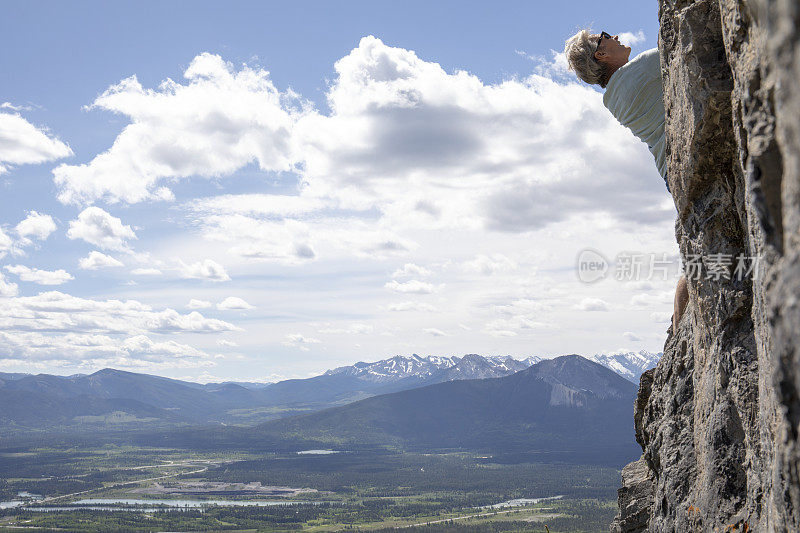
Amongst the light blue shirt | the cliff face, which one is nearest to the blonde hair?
the light blue shirt

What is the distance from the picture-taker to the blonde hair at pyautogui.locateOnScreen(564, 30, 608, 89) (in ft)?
22.1

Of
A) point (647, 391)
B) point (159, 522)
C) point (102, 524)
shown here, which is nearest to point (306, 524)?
point (159, 522)

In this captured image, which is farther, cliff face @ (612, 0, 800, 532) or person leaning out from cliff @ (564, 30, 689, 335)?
person leaning out from cliff @ (564, 30, 689, 335)

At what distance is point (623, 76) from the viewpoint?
6902mm

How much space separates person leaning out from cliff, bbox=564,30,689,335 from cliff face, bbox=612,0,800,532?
410 millimetres

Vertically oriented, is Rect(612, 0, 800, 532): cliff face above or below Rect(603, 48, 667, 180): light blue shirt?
below

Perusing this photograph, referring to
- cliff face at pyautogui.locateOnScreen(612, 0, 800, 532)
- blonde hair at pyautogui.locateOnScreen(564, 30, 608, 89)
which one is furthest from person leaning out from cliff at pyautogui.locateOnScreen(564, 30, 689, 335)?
cliff face at pyautogui.locateOnScreen(612, 0, 800, 532)

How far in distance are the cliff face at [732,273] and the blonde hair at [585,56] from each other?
663 millimetres

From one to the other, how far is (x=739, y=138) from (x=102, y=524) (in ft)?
633

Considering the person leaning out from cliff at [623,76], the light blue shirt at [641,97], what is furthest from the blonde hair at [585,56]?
the light blue shirt at [641,97]

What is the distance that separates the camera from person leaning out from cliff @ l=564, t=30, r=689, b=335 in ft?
22.0

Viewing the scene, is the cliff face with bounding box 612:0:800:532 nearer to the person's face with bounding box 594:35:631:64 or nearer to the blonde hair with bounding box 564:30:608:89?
the person's face with bounding box 594:35:631:64

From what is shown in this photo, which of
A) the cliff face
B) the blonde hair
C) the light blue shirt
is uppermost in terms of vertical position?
the blonde hair

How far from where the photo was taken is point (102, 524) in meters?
166
